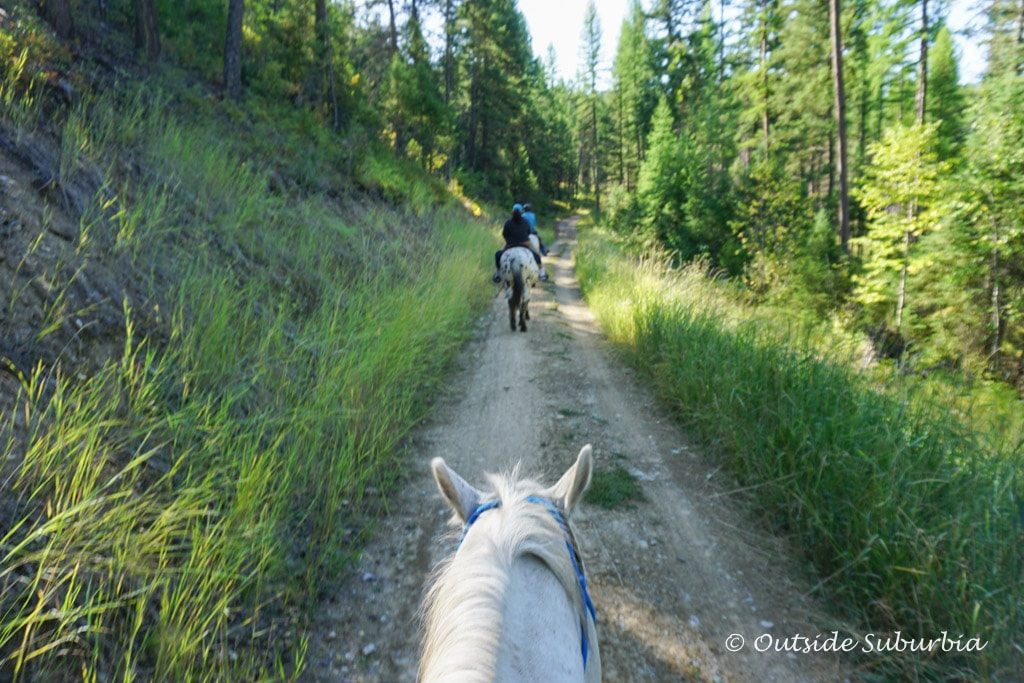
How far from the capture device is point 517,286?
340 inches

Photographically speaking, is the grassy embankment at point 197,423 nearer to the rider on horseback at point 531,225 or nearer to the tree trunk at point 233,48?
the tree trunk at point 233,48

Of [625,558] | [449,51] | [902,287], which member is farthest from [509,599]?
[449,51]

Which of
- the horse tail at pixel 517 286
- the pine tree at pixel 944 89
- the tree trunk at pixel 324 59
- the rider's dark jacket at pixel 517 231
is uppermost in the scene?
the pine tree at pixel 944 89

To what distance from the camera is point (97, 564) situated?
6.33ft

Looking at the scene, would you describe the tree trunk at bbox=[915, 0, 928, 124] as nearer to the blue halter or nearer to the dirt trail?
the dirt trail

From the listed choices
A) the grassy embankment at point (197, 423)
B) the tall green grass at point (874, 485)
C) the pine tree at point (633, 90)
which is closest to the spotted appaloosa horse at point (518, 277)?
the grassy embankment at point (197, 423)

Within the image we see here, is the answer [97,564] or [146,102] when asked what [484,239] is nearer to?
[146,102]

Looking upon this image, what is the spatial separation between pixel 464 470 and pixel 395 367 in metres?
1.38

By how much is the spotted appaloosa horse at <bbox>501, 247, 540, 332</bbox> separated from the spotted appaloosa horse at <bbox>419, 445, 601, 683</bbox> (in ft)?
23.1

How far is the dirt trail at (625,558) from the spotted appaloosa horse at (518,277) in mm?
3017

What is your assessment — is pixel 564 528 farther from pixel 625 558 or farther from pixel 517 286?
pixel 517 286

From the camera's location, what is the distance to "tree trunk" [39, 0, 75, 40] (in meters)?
6.16

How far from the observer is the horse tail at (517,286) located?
8570 mm

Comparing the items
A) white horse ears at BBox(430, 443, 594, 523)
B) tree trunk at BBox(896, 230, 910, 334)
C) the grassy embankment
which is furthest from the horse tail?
tree trunk at BBox(896, 230, 910, 334)
